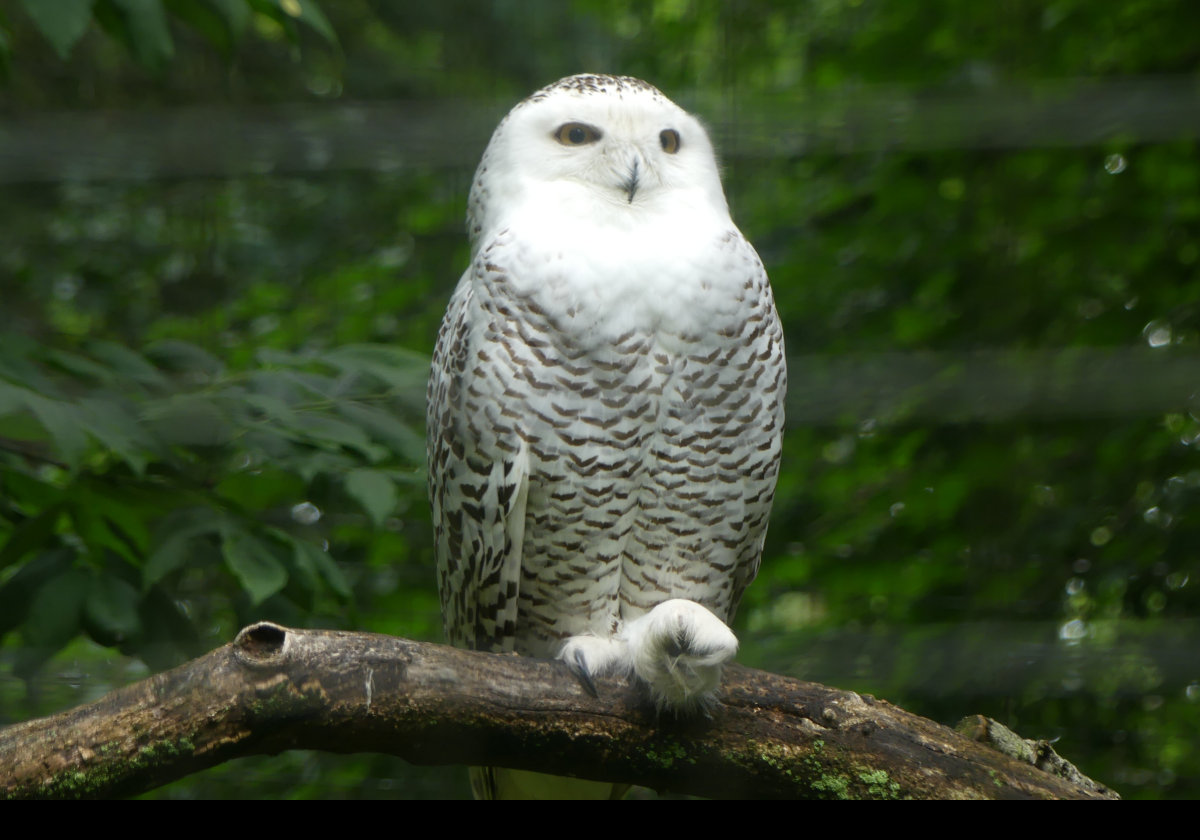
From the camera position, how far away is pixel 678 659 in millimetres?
1312

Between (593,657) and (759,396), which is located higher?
(759,396)

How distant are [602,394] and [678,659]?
0.37 metres

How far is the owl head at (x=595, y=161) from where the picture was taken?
1.63 meters

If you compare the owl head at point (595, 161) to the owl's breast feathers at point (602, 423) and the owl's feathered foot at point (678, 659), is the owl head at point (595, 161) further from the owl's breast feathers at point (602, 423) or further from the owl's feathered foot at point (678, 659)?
the owl's feathered foot at point (678, 659)

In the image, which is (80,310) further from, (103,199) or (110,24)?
(110,24)

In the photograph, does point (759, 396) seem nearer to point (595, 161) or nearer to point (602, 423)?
point (602, 423)

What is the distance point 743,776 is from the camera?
131cm

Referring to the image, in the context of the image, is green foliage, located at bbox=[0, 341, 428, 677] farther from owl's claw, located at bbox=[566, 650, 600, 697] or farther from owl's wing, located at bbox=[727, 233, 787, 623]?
owl's wing, located at bbox=[727, 233, 787, 623]

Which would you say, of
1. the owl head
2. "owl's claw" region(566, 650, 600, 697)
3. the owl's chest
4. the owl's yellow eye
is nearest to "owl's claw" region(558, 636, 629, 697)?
"owl's claw" region(566, 650, 600, 697)

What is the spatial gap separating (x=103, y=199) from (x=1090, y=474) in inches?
101

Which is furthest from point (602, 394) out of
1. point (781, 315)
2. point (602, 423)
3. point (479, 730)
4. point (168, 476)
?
point (781, 315)

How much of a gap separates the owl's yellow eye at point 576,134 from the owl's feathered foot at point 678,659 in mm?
710

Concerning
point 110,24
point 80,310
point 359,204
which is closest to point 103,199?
point 80,310

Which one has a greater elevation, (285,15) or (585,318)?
(285,15)
